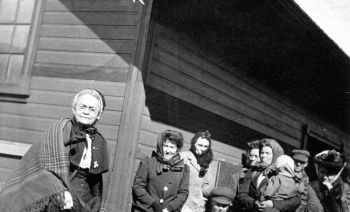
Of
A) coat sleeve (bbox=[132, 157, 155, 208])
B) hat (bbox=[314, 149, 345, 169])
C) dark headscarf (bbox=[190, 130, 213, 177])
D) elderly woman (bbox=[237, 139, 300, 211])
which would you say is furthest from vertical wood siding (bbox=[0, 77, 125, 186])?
hat (bbox=[314, 149, 345, 169])

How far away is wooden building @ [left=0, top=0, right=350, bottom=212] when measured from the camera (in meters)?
5.01

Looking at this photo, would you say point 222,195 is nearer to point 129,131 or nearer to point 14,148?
point 129,131

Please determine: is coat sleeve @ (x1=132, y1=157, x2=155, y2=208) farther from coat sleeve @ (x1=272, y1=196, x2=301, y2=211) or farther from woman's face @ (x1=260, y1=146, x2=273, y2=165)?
woman's face @ (x1=260, y1=146, x2=273, y2=165)

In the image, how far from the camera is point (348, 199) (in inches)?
244

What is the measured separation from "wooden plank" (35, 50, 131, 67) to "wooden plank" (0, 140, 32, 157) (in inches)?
43.8

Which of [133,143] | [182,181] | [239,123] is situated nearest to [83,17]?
[133,143]

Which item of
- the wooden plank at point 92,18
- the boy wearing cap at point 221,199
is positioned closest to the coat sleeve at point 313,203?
the boy wearing cap at point 221,199

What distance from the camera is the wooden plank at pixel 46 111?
5.03 metres

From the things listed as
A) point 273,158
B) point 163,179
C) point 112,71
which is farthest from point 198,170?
point 112,71

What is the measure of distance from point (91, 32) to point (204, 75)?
2064mm

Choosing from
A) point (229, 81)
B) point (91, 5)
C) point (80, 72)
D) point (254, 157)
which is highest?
Result: point (91, 5)

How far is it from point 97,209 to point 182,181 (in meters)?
1.16

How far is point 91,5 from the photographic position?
5480 mm

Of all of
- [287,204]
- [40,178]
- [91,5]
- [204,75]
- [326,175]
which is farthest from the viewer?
[204,75]
